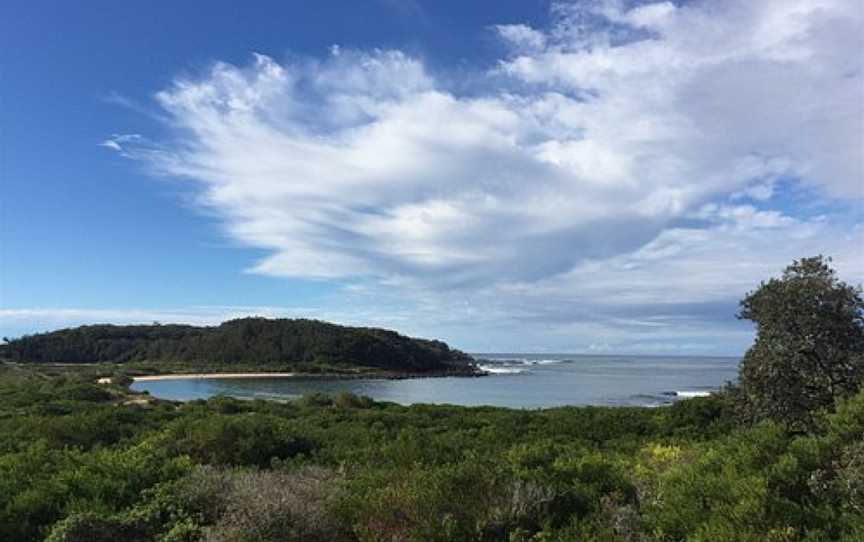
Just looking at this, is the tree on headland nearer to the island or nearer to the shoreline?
the shoreline

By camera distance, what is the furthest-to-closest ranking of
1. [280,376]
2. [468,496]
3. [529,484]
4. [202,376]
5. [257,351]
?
[257,351] < [280,376] < [202,376] < [529,484] < [468,496]

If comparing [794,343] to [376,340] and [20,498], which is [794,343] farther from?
[376,340]

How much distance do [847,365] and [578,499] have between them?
609cm

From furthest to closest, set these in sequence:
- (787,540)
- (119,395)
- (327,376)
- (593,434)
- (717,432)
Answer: (327,376)
(119,395)
(593,434)
(717,432)
(787,540)

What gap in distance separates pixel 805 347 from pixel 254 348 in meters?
137

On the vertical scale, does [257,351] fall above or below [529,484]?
above

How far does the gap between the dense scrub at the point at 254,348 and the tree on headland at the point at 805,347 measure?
119418mm

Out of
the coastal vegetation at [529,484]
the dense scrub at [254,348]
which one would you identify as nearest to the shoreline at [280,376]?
the dense scrub at [254,348]

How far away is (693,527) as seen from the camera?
5398mm

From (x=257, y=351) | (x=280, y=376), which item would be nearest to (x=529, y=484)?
(x=280, y=376)

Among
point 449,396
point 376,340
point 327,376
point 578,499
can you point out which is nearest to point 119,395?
point 449,396

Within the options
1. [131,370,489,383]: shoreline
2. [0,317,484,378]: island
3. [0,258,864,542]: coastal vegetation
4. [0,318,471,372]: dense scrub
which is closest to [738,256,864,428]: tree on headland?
[0,258,864,542]: coastal vegetation

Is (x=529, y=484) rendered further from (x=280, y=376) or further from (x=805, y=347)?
(x=280, y=376)

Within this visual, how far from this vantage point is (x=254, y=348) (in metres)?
142
